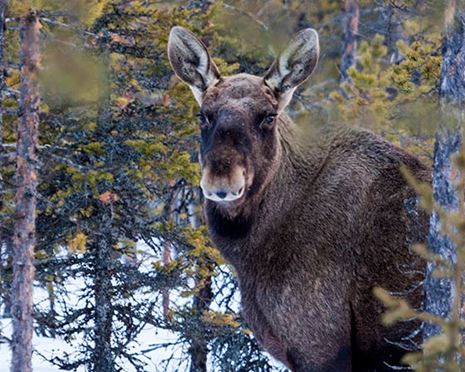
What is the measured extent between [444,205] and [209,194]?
5.51 feet

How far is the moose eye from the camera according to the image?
258 inches

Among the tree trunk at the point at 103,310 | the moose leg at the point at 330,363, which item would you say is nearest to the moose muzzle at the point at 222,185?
the moose leg at the point at 330,363

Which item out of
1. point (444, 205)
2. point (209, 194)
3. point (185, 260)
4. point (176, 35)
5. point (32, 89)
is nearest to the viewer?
point (444, 205)

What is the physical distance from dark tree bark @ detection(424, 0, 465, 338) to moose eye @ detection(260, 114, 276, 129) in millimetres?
1598

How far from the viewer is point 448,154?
5418mm

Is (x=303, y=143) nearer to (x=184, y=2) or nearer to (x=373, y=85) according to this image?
(x=184, y=2)

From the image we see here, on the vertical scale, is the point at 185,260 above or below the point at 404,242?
above

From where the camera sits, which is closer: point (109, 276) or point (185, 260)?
point (109, 276)

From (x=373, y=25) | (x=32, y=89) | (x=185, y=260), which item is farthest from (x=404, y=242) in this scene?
(x=373, y=25)

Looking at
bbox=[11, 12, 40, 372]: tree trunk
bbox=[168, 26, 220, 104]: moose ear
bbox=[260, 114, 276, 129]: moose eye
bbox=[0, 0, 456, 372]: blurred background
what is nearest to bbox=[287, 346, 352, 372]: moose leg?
bbox=[260, 114, 276, 129]: moose eye

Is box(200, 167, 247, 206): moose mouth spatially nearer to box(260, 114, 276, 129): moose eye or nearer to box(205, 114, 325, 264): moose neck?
box(205, 114, 325, 264): moose neck

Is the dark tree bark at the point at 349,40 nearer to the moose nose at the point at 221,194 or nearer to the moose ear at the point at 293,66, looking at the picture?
the moose ear at the point at 293,66

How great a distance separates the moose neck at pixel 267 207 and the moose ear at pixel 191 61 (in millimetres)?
907

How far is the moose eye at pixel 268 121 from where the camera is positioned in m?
6.55
